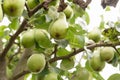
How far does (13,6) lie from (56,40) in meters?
0.21

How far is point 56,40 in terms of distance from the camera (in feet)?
3.07

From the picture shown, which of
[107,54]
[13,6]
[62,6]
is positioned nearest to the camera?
[13,6]

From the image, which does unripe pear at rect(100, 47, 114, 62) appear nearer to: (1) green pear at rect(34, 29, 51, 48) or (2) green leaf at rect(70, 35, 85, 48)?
(2) green leaf at rect(70, 35, 85, 48)

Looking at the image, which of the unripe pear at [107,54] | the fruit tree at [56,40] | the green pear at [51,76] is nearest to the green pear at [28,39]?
the fruit tree at [56,40]

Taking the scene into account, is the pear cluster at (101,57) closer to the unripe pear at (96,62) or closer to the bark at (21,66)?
the unripe pear at (96,62)

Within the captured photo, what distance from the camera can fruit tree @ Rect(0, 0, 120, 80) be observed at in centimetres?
87

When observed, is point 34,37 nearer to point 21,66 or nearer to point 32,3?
point 32,3

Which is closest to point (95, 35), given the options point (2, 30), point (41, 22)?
point (41, 22)

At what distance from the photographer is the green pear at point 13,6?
0.77m

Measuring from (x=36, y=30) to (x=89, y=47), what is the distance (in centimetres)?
18

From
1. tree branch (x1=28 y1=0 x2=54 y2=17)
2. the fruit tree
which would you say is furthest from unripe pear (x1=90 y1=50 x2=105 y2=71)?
tree branch (x1=28 y1=0 x2=54 y2=17)

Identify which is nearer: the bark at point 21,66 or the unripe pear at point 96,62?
the unripe pear at point 96,62

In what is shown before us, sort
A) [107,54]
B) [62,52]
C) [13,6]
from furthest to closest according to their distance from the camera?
[62,52], [107,54], [13,6]

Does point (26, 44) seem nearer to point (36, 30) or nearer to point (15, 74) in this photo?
point (36, 30)
